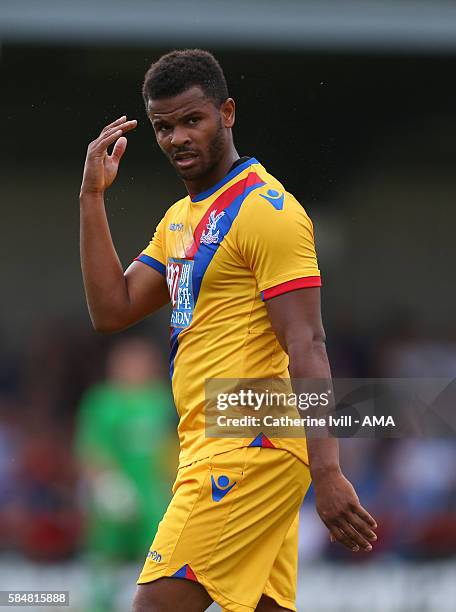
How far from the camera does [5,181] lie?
12000 mm

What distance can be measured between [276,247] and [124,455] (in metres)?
3.92

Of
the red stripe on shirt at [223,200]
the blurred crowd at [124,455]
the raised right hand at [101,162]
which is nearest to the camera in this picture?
the red stripe on shirt at [223,200]

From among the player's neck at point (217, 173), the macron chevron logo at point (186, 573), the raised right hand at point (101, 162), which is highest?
the raised right hand at point (101, 162)

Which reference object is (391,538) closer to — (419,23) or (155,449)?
(155,449)

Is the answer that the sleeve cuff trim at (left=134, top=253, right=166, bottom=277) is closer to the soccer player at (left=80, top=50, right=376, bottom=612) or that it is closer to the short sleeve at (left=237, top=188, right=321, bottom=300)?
the soccer player at (left=80, top=50, right=376, bottom=612)

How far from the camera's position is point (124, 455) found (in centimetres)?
734

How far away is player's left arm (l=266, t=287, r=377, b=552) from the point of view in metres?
3.54

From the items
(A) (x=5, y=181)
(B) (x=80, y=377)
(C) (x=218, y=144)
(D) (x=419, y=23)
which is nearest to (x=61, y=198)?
(A) (x=5, y=181)

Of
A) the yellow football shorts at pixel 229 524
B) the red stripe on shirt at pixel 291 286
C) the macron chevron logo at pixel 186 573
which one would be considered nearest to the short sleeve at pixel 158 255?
the red stripe on shirt at pixel 291 286

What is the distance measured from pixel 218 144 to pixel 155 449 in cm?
378

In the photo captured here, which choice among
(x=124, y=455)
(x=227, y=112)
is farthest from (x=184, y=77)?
(x=124, y=455)

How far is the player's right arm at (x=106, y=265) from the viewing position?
4035mm

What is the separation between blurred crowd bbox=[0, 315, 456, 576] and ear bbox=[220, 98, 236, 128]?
371 centimetres

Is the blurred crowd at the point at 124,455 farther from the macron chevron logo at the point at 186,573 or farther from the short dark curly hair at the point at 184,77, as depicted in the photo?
the short dark curly hair at the point at 184,77
